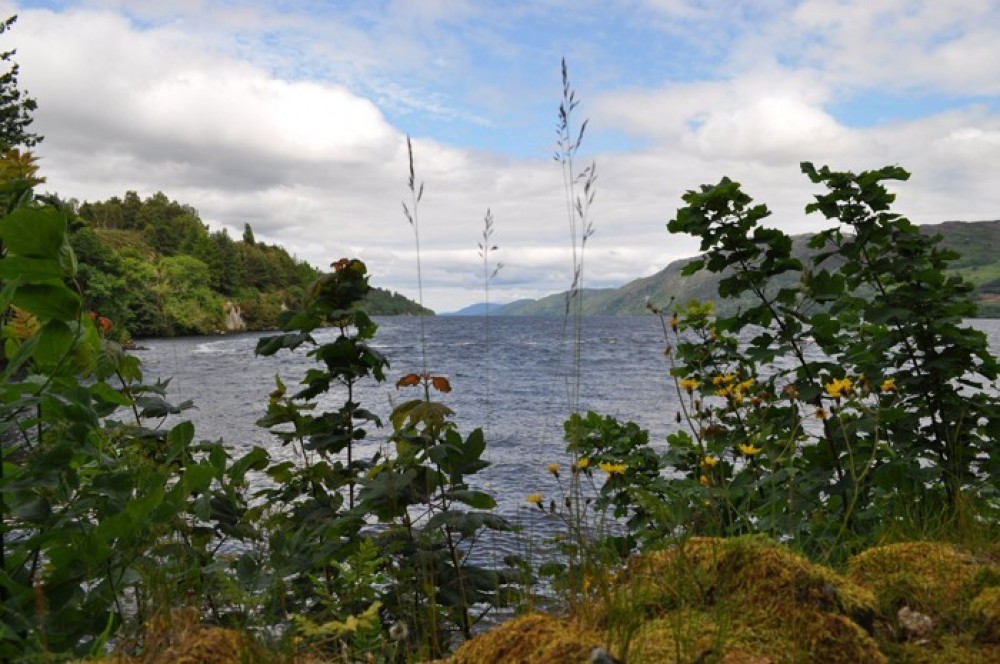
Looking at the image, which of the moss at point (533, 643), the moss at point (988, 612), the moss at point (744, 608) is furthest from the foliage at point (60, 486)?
the moss at point (988, 612)

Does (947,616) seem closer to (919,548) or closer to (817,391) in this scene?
(919,548)

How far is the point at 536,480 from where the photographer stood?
1415cm

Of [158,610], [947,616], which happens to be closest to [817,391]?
[947,616]

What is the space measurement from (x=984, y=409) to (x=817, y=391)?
4.33 ft

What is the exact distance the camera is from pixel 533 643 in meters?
1.75

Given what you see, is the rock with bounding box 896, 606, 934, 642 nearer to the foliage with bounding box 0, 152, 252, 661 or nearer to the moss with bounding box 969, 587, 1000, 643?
the moss with bounding box 969, 587, 1000, 643

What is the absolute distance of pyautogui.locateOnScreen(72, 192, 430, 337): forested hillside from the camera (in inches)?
2717

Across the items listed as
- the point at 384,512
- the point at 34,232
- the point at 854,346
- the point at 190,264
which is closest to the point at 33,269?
the point at 34,232

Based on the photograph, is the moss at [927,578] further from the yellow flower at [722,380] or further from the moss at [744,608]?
the yellow flower at [722,380]

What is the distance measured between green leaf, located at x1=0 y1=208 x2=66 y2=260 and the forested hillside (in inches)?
2369

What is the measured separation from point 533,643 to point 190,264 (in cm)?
10900

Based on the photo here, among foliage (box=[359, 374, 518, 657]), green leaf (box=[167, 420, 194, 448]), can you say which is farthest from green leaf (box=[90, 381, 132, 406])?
foliage (box=[359, 374, 518, 657])

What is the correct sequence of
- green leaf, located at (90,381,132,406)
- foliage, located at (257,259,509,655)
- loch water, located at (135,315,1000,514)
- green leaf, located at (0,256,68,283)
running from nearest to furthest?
green leaf, located at (0,256,68,283), green leaf, located at (90,381,132,406), foliage, located at (257,259,509,655), loch water, located at (135,315,1000,514)

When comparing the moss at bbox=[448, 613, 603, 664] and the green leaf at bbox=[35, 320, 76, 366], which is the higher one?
the green leaf at bbox=[35, 320, 76, 366]
